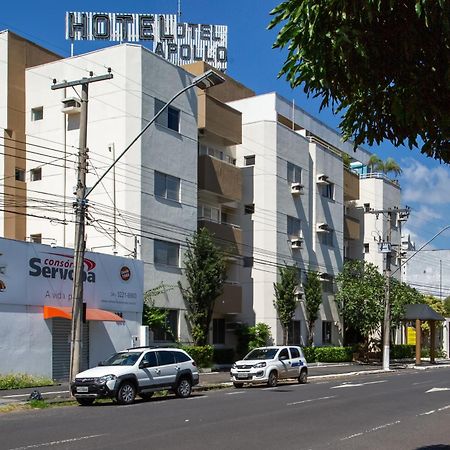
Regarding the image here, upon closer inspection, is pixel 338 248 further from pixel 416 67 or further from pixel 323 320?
pixel 416 67

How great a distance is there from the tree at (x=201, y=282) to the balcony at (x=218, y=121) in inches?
252

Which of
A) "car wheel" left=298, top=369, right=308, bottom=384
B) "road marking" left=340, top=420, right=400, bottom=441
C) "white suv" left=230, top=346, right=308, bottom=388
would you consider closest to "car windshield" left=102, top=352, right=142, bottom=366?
"white suv" left=230, top=346, right=308, bottom=388

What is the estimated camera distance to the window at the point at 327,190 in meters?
51.0

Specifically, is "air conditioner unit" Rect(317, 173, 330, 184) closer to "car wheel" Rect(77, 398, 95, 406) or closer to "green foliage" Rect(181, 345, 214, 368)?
"green foliage" Rect(181, 345, 214, 368)

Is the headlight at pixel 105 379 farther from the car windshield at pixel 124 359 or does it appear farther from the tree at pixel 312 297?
the tree at pixel 312 297

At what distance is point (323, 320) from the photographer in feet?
164

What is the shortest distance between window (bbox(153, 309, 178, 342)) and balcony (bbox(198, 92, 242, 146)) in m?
10.1

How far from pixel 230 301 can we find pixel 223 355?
9.62ft

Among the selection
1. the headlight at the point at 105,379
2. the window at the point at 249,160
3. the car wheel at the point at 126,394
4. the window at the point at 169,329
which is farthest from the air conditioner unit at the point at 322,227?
the headlight at the point at 105,379

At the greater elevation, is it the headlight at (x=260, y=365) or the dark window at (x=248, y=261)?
the dark window at (x=248, y=261)

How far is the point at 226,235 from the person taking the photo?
136 feet

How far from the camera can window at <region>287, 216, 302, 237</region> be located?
46656 millimetres

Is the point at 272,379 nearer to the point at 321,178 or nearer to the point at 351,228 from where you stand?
the point at 321,178

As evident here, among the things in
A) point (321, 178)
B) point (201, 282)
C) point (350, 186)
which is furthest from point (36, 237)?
point (350, 186)
